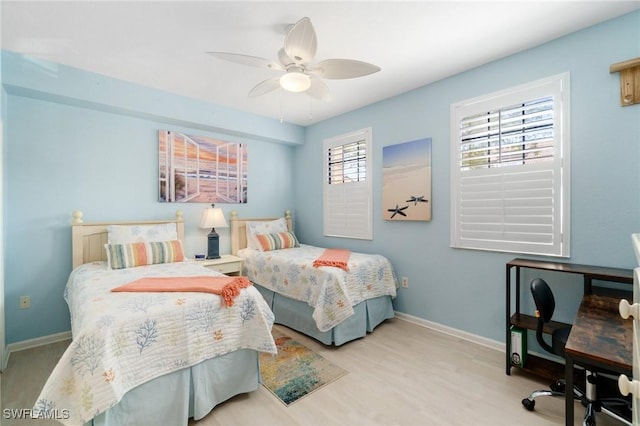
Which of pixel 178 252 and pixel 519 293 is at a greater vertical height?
pixel 178 252

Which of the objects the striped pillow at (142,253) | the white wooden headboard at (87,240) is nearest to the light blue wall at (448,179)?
the striped pillow at (142,253)

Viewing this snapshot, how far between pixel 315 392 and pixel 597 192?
2.49 meters

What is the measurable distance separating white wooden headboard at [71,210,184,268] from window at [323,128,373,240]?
8.35ft

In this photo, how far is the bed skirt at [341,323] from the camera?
2.58 m

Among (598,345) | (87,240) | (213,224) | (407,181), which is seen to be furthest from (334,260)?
(87,240)

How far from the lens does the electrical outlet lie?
8.38 ft

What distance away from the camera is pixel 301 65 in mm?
1984

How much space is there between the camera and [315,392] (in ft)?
6.31

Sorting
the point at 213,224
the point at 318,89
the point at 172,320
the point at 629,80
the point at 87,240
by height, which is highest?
the point at 318,89

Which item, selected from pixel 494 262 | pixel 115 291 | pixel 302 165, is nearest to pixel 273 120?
pixel 302 165

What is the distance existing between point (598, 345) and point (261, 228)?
344 cm

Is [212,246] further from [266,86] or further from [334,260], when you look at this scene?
[266,86]

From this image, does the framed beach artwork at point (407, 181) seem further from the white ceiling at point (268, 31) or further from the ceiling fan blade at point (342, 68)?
the ceiling fan blade at point (342, 68)

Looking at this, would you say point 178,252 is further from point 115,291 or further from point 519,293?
point 519,293
